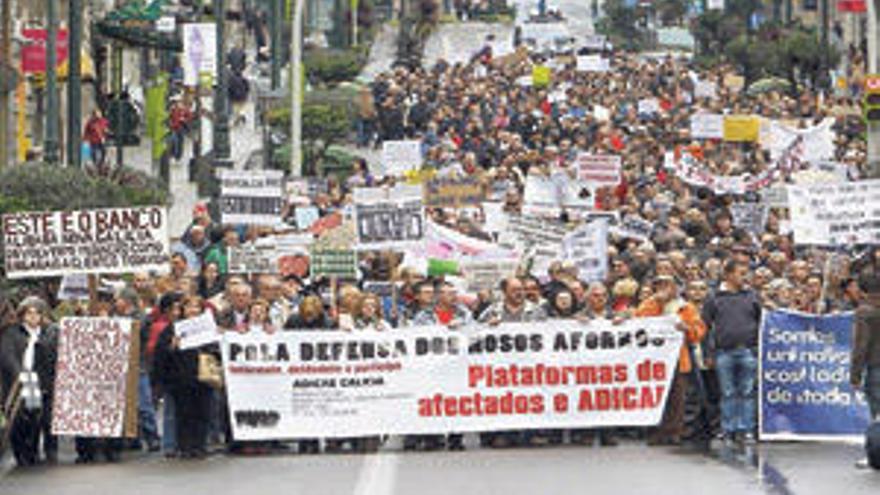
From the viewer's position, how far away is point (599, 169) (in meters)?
38.3

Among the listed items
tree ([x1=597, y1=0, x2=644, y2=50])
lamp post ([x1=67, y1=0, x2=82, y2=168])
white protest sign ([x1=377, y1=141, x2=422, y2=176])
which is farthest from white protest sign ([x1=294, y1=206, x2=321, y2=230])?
tree ([x1=597, y1=0, x2=644, y2=50])

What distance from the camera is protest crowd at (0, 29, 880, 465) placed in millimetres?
23578

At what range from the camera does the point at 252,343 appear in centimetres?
2380

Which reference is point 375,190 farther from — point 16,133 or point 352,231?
point 16,133

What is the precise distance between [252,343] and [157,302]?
1.14 meters

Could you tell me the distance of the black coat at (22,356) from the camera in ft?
75.2

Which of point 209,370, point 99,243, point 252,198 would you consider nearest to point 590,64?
point 252,198

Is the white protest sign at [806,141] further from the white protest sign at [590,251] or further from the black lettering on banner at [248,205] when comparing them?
the white protest sign at [590,251]

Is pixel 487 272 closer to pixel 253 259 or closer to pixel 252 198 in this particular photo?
pixel 253 259

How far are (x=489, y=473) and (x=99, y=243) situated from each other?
3.83m

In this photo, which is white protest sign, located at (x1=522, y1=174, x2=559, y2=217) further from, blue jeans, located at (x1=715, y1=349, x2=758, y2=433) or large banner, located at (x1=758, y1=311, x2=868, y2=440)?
blue jeans, located at (x1=715, y1=349, x2=758, y2=433)

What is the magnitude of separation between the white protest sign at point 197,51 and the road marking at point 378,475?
26.9 meters

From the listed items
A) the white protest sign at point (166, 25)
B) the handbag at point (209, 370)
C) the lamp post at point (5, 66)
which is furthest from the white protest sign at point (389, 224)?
the white protest sign at point (166, 25)

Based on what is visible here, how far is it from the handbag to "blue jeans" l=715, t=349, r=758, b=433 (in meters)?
3.48
